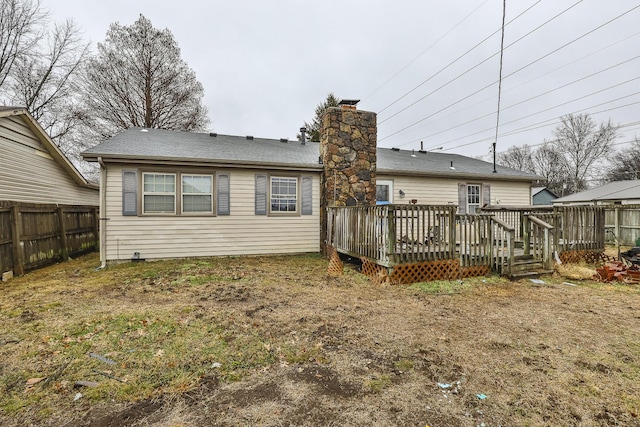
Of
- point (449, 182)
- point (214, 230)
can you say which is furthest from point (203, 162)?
point (449, 182)

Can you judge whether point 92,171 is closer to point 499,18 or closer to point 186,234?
point 186,234

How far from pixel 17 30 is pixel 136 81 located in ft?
15.8

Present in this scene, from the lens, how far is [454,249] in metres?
5.76

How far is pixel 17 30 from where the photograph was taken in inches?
529

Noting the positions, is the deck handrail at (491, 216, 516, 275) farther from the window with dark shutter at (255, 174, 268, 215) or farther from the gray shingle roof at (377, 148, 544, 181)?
the window with dark shutter at (255, 174, 268, 215)

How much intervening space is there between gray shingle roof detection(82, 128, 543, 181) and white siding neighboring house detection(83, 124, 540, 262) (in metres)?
0.03

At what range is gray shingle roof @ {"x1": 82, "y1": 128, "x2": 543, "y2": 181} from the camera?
7551mm

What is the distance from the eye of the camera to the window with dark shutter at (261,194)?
848 centimetres

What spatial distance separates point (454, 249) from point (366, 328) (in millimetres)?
3230

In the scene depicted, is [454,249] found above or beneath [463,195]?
beneath

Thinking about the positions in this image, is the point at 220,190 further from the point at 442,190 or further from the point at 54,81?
the point at 54,81

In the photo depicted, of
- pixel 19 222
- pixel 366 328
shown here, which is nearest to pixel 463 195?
pixel 366 328

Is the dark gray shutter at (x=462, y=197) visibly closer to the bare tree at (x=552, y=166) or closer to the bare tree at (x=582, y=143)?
the bare tree at (x=582, y=143)

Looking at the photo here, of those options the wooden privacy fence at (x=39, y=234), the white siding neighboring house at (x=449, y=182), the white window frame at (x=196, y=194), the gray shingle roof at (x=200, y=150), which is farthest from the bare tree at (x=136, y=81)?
the white siding neighboring house at (x=449, y=182)
